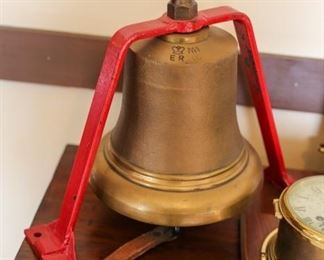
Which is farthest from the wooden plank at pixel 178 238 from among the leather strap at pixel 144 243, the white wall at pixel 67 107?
the white wall at pixel 67 107

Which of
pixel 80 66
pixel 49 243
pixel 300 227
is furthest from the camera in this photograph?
pixel 80 66

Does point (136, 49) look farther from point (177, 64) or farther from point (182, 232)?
point (182, 232)

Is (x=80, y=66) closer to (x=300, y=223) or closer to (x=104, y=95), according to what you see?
(x=104, y=95)

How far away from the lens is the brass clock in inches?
29.8

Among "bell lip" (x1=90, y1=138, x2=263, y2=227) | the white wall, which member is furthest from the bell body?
the white wall

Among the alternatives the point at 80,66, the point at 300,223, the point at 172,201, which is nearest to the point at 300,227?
the point at 300,223

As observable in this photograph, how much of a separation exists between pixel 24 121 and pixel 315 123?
0.51 meters

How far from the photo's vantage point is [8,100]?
3.76 ft

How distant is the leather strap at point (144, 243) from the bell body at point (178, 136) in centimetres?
7

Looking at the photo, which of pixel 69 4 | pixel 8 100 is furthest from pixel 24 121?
pixel 69 4

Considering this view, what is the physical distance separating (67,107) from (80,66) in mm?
93

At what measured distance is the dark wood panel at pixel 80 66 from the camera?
1041mm

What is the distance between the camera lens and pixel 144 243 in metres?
0.90

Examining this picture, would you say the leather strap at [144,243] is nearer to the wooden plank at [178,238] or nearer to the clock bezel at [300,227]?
the wooden plank at [178,238]
